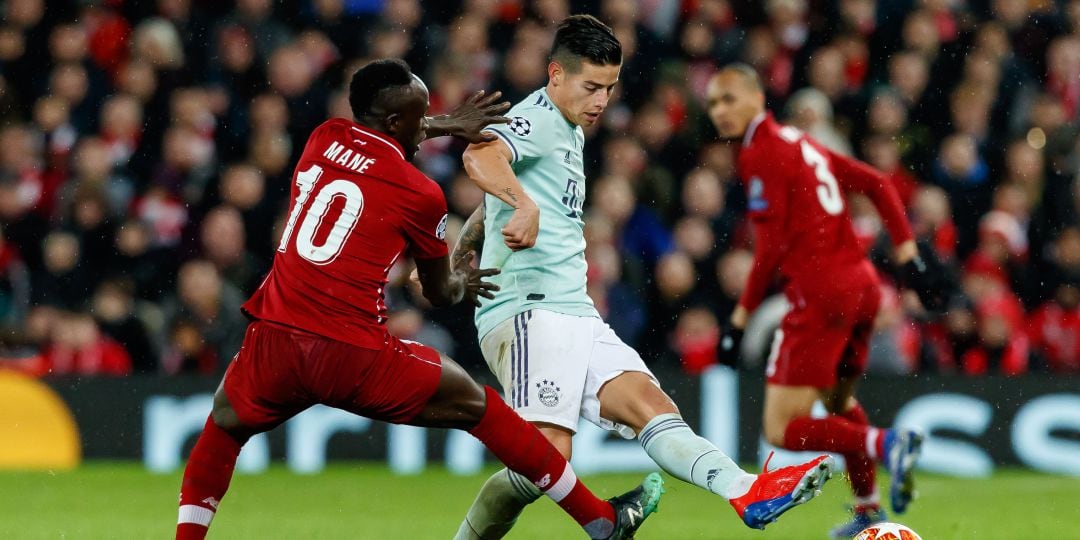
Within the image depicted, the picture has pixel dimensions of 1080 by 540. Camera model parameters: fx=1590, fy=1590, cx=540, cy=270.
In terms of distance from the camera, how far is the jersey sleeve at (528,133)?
600cm

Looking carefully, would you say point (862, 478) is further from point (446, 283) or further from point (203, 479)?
Result: point (203, 479)

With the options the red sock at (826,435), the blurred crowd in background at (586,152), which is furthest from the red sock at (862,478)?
the blurred crowd in background at (586,152)

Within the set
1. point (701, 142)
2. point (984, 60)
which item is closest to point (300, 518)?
point (701, 142)

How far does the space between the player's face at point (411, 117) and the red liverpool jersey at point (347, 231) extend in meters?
0.08

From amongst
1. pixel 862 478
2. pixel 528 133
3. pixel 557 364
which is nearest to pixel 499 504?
pixel 557 364

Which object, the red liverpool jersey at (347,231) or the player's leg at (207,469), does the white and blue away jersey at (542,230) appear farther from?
the player's leg at (207,469)

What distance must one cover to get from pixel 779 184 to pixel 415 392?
10.6ft

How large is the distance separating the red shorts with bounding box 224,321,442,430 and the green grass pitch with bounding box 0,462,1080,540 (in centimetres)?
235

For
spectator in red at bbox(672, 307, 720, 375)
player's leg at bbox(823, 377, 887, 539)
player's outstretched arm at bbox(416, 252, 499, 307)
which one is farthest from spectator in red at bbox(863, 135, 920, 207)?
player's outstretched arm at bbox(416, 252, 499, 307)

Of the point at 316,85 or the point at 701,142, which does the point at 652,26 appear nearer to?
the point at 701,142

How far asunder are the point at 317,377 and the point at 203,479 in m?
0.55

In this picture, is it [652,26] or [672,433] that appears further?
[652,26]

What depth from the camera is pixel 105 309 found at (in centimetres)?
1141

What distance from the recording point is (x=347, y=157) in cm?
543
